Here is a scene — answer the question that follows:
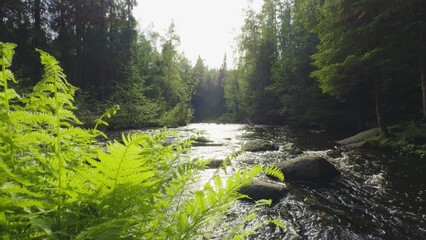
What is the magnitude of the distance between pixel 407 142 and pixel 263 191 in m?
8.33

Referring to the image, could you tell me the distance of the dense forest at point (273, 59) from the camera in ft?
42.5

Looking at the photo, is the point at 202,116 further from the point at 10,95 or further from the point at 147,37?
the point at 10,95

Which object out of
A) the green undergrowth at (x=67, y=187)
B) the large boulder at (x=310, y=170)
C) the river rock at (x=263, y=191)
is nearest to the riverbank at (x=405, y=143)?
the large boulder at (x=310, y=170)

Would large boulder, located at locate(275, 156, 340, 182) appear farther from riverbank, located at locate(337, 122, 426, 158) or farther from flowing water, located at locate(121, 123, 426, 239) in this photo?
riverbank, located at locate(337, 122, 426, 158)

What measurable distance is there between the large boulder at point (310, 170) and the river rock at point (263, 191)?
154cm

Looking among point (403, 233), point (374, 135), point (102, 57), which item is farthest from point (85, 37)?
point (403, 233)

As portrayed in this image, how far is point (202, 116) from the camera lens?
83.6 meters

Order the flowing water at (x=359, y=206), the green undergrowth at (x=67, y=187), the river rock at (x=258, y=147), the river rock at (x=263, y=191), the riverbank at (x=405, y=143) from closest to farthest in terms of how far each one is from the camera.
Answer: the green undergrowth at (x=67, y=187) → the flowing water at (x=359, y=206) → the river rock at (x=263, y=191) → the riverbank at (x=405, y=143) → the river rock at (x=258, y=147)

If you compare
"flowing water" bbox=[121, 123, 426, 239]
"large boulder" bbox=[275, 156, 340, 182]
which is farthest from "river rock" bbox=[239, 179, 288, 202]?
"large boulder" bbox=[275, 156, 340, 182]

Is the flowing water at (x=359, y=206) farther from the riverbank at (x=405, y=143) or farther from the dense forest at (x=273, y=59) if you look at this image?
the dense forest at (x=273, y=59)

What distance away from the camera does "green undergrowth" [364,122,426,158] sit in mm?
10820

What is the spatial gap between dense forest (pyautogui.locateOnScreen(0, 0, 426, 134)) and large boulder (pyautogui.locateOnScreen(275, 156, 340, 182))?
653cm

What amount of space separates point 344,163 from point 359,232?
17.5 ft

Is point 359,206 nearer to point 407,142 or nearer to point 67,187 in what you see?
point 67,187
